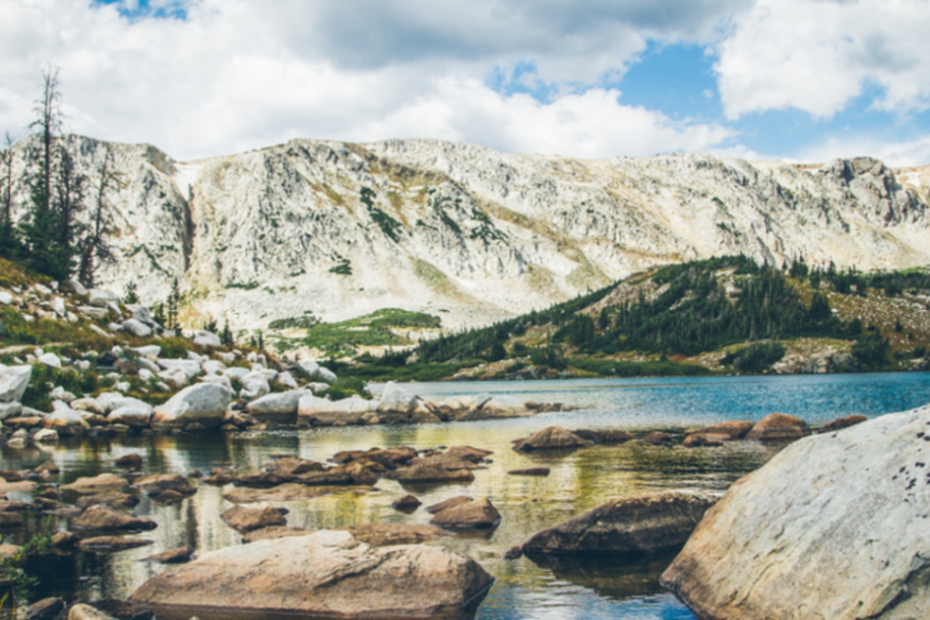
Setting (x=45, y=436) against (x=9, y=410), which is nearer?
(x=45, y=436)

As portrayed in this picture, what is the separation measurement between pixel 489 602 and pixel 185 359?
176 feet

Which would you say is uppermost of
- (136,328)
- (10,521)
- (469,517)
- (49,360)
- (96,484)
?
(136,328)

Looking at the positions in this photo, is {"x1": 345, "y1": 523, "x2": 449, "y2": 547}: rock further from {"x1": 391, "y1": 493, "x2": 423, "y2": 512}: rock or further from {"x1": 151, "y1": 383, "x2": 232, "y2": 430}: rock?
{"x1": 151, "y1": 383, "x2": 232, "y2": 430}: rock

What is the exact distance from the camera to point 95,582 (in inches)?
529

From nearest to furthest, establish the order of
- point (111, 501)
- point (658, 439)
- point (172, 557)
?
1. point (172, 557)
2. point (111, 501)
3. point (658, 439)

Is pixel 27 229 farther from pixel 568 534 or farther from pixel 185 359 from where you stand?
pixel 568 534

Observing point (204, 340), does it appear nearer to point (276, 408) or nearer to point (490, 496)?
point (276, 408)

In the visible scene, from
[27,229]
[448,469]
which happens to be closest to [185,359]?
[27,229]

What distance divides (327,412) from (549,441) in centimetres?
2753

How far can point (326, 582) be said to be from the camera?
12234mm

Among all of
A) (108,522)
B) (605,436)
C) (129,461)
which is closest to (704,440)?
(605,436)

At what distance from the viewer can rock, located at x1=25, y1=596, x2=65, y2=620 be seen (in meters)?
11.3

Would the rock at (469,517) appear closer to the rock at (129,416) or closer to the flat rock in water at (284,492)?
the flat rock in water at (284,492)

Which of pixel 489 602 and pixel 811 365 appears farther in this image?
pixel 811 365
